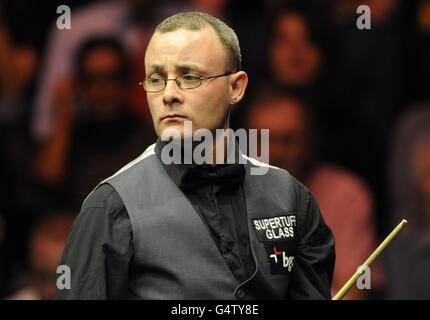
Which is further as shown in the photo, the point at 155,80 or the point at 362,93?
the point at 362,93

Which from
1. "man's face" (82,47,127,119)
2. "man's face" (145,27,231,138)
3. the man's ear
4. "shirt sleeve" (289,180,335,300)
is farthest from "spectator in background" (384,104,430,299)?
"man's face" (145,27,231,138)

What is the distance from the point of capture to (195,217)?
236 centimetres

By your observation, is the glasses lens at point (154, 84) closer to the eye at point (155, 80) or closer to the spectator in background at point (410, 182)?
the eye at point (155, 80)

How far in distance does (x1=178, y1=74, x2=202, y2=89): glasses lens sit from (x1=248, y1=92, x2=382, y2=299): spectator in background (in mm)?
2092

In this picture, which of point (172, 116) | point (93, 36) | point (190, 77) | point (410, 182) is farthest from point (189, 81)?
point (410, 182)

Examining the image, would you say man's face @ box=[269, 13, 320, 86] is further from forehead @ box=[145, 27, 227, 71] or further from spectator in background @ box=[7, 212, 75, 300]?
forehead @ box=[145, 27, 227, 71]

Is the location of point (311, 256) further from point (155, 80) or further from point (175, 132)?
point (155, 80)

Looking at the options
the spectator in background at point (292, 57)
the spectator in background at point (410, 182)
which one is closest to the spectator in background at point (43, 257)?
the spectator in background at point (292, 57)

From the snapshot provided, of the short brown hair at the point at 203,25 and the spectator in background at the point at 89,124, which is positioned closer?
the short brown hair at the point at 203,25

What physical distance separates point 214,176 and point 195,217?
7.2 inches

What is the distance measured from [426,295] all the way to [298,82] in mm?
1410

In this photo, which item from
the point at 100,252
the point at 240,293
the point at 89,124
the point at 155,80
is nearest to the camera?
the point at 100,252

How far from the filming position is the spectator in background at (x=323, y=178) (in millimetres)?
4426
